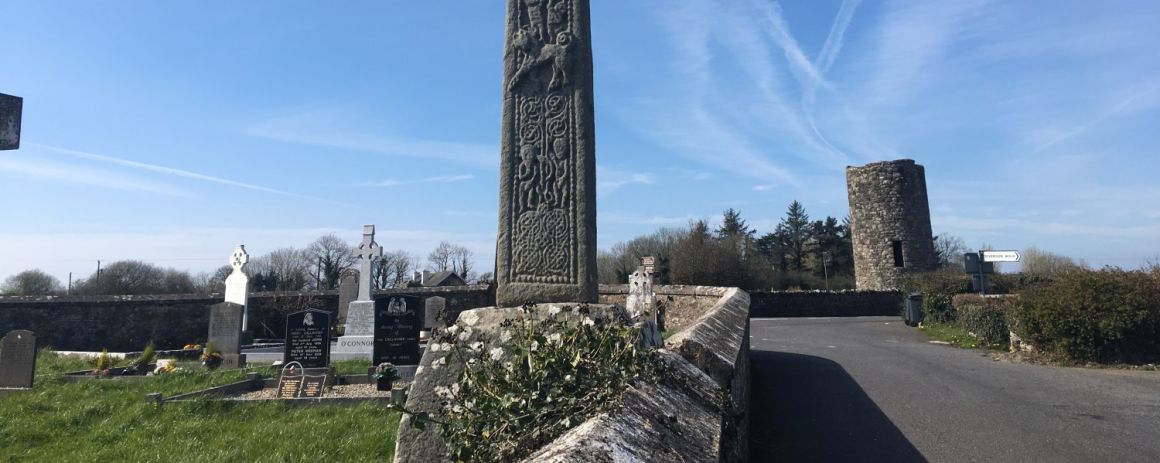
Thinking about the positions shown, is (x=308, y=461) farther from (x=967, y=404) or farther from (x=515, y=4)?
(x=967, y=404)

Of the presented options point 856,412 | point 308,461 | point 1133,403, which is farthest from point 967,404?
point 308,461

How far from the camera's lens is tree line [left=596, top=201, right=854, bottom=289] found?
42.9 m

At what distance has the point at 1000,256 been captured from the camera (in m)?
16.6

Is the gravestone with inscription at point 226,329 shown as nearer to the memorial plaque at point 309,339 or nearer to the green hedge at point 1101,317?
the memorial plaque at point 309,339

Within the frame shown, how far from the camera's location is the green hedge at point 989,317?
508 inches

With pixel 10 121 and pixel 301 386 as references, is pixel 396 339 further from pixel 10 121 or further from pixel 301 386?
pixel 10 121

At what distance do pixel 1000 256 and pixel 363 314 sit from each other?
16.6 metres

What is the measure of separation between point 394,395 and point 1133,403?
8.46 metres

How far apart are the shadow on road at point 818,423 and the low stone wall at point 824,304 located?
60.6 feet

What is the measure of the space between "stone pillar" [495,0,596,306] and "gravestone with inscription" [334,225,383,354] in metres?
9.58

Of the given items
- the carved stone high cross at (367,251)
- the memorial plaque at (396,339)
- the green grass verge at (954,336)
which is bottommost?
the green grass verge at (954,336)

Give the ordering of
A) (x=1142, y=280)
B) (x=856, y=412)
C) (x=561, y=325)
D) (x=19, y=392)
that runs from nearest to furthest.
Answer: (x=561, y=325), (x=856, y=412), (x=19, y=392), (x=1142, y=280)

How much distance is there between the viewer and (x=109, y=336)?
60.8 feet

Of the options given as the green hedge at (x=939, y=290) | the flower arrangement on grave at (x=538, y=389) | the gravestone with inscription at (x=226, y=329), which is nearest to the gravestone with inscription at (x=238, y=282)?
the gravestone with inscription at (x=226, y=329)
